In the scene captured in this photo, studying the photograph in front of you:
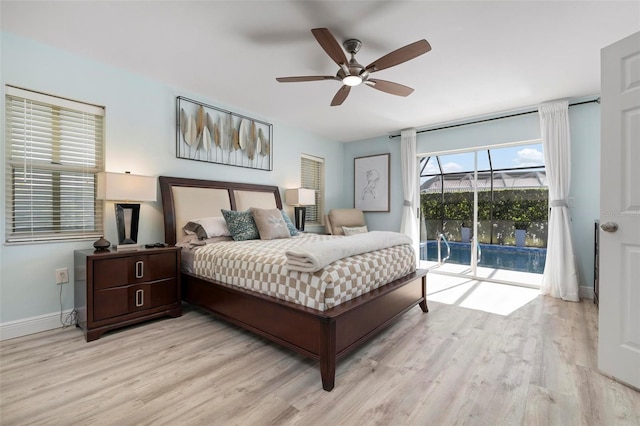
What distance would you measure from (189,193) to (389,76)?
2.66 meters

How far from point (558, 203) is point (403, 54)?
10.0ft

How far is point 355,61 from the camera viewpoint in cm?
244

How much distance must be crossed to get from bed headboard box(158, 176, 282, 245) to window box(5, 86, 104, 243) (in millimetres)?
617

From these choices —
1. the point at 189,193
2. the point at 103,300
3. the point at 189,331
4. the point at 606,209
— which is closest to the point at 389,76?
the point at 606,209

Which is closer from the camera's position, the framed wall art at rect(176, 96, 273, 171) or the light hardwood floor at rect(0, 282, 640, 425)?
the light hardwood floor at rect(0, 282, 640, 425)

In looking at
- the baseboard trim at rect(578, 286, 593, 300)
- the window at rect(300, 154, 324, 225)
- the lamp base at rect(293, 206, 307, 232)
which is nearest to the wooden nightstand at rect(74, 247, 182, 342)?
the lamp base at rect(293, 206, 307, 232)

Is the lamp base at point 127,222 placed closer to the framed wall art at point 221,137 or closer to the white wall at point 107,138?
the white wall at point 107,138

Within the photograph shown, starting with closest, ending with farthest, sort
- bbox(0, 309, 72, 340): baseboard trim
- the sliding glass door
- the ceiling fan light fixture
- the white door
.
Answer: the white door < bbox(0, 309, 72, 340): baseboard trim < the ceiling fan light fixture < the sliding glass door

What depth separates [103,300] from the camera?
7.92 ft

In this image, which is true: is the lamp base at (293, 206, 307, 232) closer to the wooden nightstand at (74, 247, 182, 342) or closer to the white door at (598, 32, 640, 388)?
the wooden nightstand at (74, 247, 182, 342)

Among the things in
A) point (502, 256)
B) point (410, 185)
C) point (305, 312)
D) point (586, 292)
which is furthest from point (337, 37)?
point (586, 292)

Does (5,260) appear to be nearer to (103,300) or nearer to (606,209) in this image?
(103,300)

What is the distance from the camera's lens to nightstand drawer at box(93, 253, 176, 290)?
94.7 inches

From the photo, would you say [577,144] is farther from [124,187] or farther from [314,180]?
[124,187]
